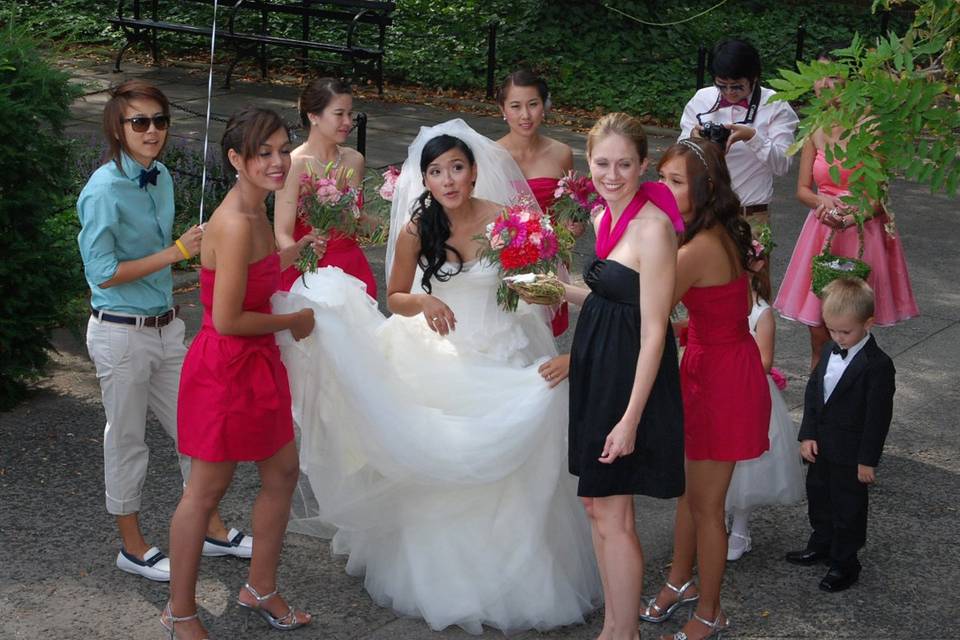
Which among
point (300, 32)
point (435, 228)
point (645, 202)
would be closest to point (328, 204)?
point (435, 228)

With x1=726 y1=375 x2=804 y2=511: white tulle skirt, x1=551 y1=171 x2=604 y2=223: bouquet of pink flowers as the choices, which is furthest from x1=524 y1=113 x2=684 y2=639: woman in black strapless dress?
x1=551 y1=171 x2=604 y2=223: bouquet of pink flowers

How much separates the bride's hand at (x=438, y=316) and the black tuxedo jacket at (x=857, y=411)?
1695mm

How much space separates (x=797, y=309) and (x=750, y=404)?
2.57 m

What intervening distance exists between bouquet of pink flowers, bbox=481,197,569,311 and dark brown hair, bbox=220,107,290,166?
38.4 inches

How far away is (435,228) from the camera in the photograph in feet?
16.6

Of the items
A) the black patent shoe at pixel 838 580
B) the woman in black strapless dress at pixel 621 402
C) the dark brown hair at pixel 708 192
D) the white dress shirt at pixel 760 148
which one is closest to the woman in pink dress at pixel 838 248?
the white dress shirt at pixel 760 148

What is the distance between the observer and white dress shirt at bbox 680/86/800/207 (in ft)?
22.5

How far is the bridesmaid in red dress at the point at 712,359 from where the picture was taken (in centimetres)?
438

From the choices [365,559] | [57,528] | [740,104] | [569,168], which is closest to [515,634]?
[365,559]

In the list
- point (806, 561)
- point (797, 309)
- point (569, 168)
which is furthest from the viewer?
point (797, 309)

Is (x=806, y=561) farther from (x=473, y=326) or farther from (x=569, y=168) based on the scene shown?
(x=569, y=168)

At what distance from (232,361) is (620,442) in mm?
1447

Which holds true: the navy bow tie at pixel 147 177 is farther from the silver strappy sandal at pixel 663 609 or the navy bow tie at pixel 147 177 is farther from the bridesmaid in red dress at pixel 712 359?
the silver strappy sandal at pixel 663 609

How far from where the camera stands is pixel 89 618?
Answer: 4.75m
